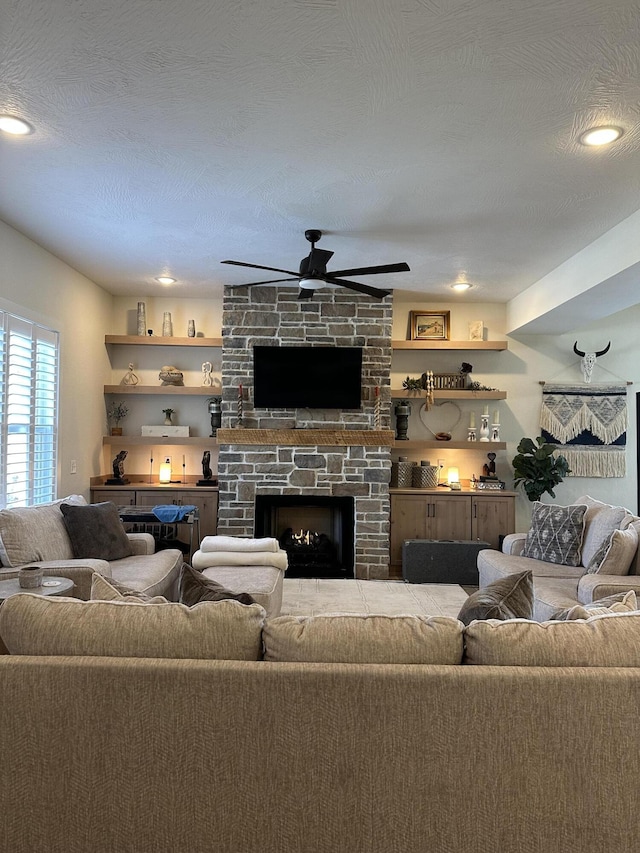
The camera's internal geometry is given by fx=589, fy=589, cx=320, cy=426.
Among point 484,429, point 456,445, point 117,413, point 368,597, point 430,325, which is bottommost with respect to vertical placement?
point 368,597

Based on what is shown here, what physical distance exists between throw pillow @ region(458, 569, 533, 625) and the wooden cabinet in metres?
3.89

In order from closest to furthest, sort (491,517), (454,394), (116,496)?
(116,496) < (491,517) < (454,394)

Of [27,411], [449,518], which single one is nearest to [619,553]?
[449,518]

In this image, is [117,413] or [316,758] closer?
[316,758]

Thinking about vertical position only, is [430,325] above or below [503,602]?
above

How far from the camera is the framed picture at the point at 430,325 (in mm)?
6543

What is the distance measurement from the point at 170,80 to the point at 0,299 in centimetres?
238

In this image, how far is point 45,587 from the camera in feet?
9.84

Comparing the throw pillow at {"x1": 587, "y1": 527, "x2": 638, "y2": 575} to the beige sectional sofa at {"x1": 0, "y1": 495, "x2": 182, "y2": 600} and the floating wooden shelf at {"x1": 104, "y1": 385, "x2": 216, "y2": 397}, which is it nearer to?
the beige sectional sofa at {"x1": 0, "y1": 495, "x2": 182, "y2": 600}

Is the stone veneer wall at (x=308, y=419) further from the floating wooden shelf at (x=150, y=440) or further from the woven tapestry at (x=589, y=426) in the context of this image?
the woven tapestry at (x=589, y=426)

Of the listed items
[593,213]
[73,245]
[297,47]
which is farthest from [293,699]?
[73,245]

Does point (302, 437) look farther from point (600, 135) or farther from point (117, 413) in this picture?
point (600, 135)

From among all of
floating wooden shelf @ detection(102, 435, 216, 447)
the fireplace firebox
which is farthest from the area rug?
floating wooden shelf @ detection(102, 435, 216, 447)

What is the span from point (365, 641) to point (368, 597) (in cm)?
368
